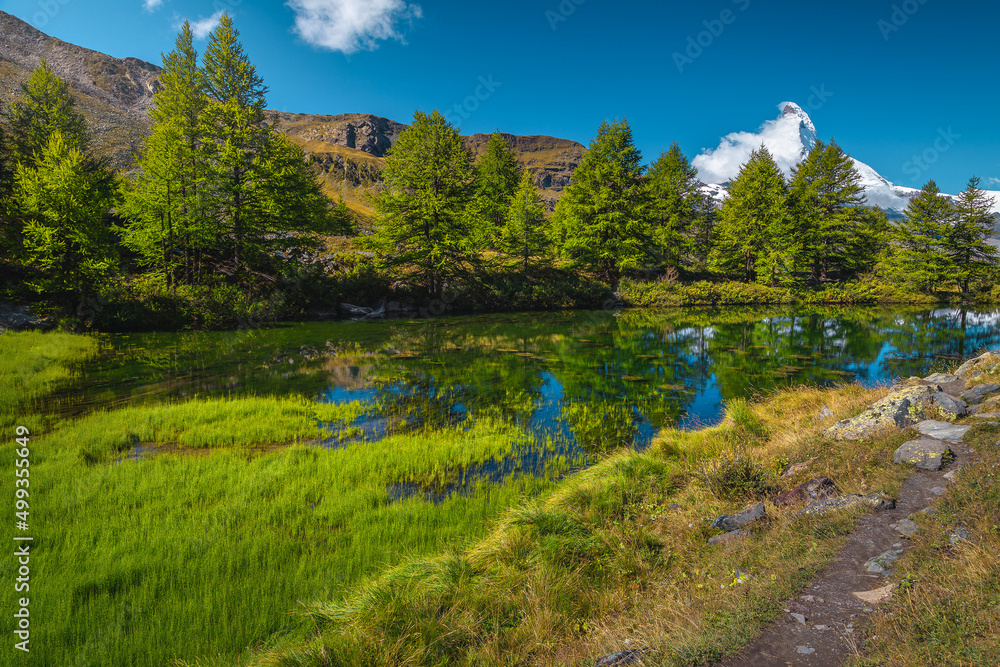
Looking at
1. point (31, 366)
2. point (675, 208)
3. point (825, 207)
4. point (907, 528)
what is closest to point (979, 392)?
point (907, 528)

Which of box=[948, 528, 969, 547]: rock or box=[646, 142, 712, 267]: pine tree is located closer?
box=[948, 528, 969, 547]: rock

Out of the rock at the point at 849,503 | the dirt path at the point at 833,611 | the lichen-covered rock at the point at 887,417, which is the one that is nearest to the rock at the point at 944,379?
the lichen-covered rock at the point at 887,417

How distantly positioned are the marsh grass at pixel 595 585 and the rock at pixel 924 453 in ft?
1.04

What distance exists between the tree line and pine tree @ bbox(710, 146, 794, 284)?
0.71 ft

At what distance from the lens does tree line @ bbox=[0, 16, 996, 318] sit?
23859 mm

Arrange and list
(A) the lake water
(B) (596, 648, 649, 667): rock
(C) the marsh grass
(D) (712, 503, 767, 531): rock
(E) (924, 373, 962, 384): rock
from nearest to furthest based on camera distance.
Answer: (B) (596, 648, 649, 667): rock, (C) the marsh grass, (D) (712, 503, 767, 531): rock, (E) (924, 373, 962, 384): rock, (A) the lake water

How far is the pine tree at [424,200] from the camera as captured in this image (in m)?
33.7

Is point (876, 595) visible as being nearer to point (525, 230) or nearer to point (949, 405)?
point (949, 405)

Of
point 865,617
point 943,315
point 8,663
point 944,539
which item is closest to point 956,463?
point 944,539

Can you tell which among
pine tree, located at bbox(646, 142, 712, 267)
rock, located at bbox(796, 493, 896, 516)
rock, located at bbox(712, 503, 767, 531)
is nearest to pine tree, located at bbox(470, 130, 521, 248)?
pine tree, located at bbox(646, 142, 712, 267)

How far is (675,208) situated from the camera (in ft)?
171

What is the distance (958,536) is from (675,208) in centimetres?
5498

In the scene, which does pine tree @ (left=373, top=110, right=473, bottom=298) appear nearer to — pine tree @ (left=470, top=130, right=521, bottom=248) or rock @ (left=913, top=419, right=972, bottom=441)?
pine tree @ (left=470, top=130, right=521, bottom=248)

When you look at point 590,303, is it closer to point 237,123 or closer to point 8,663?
point 237,123
